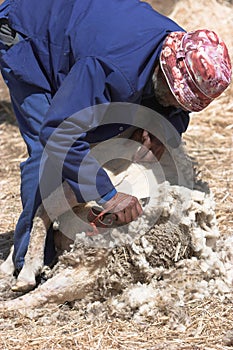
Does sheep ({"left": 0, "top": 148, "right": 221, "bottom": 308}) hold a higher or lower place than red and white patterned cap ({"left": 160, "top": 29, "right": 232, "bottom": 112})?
lower

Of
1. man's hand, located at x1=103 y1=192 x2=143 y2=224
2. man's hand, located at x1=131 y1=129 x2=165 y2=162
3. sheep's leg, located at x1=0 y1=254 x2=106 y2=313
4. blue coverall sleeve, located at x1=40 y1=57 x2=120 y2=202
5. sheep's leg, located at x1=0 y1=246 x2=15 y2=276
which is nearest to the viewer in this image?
blue coverall sleeve, located at x1=40 y1=57 x2=120 y2=202

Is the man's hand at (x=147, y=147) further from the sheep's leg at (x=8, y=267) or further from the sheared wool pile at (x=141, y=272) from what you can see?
the sheep's leg at (x=8, y=267)

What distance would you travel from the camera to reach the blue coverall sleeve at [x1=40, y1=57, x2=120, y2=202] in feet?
9.50

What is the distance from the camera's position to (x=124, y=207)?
10.1 ft

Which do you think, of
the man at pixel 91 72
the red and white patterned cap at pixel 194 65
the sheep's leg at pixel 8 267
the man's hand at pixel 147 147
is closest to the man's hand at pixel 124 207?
the man at pixel 91 72

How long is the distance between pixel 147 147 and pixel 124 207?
18.7 inches

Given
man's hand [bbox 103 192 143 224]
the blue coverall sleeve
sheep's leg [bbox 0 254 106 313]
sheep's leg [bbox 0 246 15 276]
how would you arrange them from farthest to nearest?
sheep's leg [bbox 0 246 15 276], sheep's leg [bbox 0 254 106 313], man's hand [bbox 103 192 143 224], the blue coverall sleeve

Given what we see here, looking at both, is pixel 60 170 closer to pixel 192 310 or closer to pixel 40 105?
pixel 40 105

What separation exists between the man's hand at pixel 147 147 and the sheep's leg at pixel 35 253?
0.56 metres

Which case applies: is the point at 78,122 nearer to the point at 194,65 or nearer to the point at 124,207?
the point at 124,207

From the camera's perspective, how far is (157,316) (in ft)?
10.1

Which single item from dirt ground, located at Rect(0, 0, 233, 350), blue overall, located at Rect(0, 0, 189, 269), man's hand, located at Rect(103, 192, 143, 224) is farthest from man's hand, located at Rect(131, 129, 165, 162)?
man's hand, located at Rect(103, 192, 143, 224)

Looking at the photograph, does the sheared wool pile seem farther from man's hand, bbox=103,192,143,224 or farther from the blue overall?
the blue overall

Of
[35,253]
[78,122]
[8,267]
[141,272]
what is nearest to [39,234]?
[35,253]
